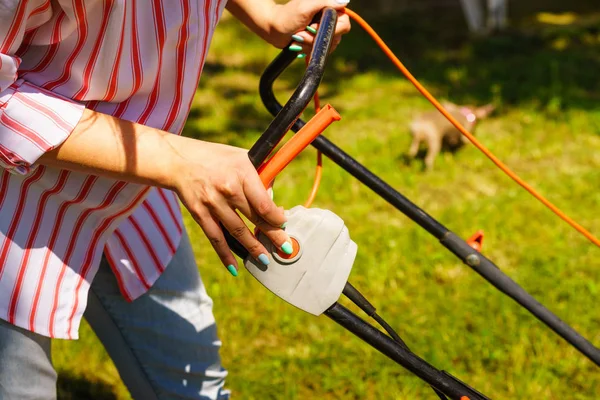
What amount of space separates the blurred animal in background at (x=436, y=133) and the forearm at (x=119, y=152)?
8.77 feet

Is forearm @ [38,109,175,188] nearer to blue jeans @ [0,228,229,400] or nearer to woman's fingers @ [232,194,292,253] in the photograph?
woman's fingers @ [232,194,292,253]

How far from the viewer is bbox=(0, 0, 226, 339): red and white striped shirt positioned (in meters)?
1.08

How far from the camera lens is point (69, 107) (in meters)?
1.11

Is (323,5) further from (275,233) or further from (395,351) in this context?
(395,351)

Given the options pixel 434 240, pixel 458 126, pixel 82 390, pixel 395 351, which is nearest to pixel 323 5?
pixel 458 126

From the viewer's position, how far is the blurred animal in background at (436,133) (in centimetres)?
363

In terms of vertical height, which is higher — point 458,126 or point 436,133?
point 458,126

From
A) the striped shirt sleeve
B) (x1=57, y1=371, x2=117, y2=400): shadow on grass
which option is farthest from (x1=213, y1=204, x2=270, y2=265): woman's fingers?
(x1=57, y1=371, x2=117, y2=400): shadow on grass

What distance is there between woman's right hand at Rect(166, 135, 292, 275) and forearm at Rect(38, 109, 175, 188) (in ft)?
0.06

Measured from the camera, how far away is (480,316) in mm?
2512

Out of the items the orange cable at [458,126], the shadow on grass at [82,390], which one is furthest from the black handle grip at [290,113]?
the shadow on grass at [82,390]

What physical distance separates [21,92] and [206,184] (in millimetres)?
318

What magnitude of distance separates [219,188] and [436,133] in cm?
272

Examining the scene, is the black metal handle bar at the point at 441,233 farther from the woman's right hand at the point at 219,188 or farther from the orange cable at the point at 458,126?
the woman's right hand at the point at 219,188
